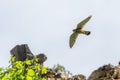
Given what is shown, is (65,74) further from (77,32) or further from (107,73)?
(77,32)

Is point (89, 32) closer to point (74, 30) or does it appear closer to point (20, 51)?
point (74, 30)

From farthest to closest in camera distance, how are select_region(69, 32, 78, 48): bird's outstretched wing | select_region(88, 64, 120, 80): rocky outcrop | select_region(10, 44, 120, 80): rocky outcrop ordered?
1. select_region(10, 44, 120, 80): rocky outcrop
2. select_region(88, 64, 120, 80): rocky outcrop
3. select_region(69, 32, 78, 48): bird's outstretched wing

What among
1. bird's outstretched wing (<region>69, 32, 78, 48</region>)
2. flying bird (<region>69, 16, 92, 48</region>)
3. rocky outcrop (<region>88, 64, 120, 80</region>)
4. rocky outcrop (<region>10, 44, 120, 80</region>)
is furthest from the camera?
rocky outcrop (<region>10, 44, 120, 80</region>)

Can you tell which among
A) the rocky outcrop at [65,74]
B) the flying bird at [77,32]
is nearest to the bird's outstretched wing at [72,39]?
the flying bird at [77,32]

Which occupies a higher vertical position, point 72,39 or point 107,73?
point 107,73

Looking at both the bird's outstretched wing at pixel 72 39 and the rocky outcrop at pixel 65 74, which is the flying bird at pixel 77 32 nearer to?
the bird's outstretched wing at pixel 72 39

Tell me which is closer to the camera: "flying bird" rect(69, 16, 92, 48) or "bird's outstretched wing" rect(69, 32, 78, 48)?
"flying bird" rect(69, 16, 92, 48)

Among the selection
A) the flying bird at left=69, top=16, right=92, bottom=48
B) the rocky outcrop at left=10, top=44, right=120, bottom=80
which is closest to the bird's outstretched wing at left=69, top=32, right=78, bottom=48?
the flying bird at left=69, top=16, right=92, bottom=48

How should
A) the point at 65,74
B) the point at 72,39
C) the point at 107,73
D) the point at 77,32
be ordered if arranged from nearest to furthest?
1. the point at 72,39
2. the point at 77,32
3. the point at 107,73
4. the point at 65,74

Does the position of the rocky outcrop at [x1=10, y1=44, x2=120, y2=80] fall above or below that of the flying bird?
above

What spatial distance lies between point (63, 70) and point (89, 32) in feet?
125

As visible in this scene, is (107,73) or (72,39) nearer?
(72,39)

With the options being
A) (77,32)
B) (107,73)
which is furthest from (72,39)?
(107,73)

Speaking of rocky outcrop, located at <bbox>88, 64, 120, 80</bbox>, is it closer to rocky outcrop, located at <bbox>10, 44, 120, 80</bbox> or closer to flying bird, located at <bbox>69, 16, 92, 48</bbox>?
rocky outcrop, located at <bbox>10, 44, 120, 80</bbox>
